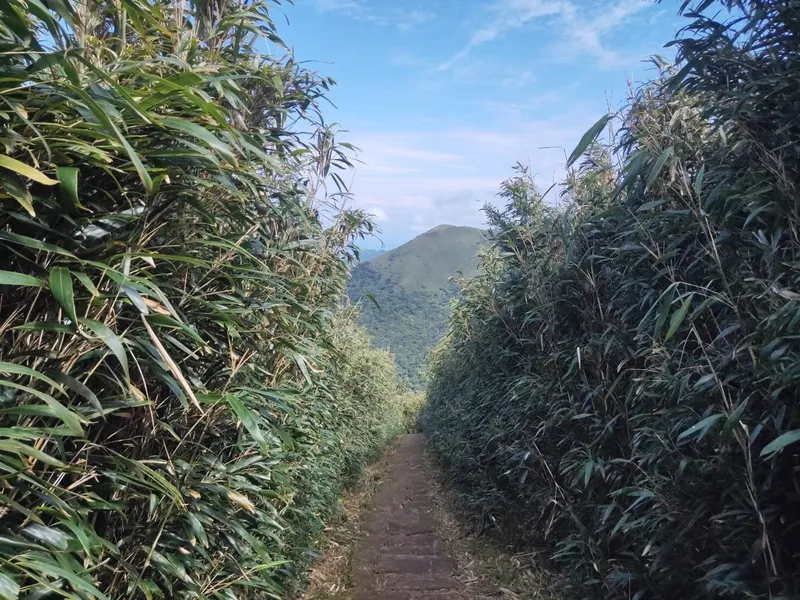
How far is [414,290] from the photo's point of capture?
47.1 m

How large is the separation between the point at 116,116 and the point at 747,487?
6.63ft

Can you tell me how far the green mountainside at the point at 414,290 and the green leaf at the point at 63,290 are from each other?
1841mm

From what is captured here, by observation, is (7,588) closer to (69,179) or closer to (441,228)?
(69,179)

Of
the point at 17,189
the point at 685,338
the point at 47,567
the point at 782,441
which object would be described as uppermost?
the point at 17,189

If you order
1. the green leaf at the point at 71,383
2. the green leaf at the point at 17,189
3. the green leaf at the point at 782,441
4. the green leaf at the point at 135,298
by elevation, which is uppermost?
the green leaf at the point at 17,189

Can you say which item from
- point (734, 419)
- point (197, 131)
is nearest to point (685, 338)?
point (734, 419)

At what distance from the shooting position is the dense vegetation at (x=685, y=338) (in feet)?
4.66

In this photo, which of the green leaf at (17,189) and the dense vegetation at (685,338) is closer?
the green leaf at (17,189)

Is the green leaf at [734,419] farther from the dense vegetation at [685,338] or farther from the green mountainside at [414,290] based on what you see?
the green mountainside at [414,290]

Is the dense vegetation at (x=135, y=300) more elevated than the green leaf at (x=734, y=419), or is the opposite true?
the dense vegetation at (x=135, y=300)

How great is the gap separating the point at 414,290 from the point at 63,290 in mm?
46254

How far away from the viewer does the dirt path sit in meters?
3.41

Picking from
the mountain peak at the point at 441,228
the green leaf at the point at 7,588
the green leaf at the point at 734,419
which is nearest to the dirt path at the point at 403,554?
the green leaf at the point at 734,419

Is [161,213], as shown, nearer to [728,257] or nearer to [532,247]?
[728,257]
